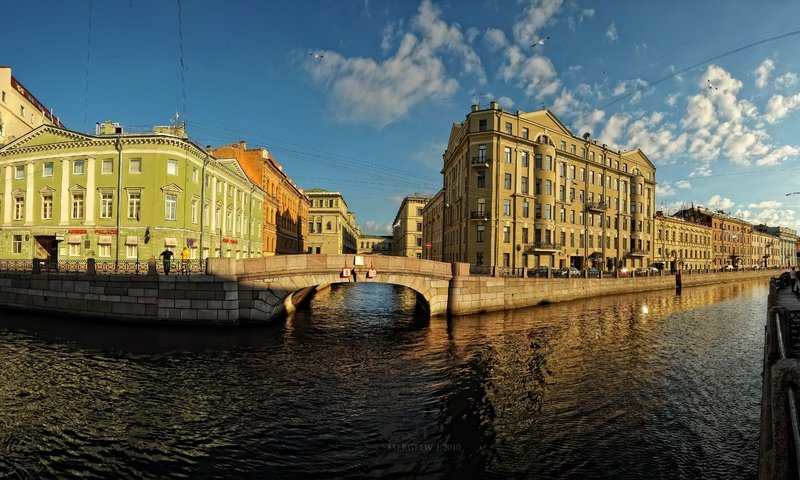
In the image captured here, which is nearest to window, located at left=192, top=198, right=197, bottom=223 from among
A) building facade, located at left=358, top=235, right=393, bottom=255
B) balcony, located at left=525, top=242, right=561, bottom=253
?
balcony, located at left=525, top=242, right=561, bottom=253

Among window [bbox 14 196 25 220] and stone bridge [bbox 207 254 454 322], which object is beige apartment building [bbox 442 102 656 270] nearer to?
stone bridge [bbox 207 254 454 322]

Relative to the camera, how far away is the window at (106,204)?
110 ft

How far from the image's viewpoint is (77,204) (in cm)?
3416

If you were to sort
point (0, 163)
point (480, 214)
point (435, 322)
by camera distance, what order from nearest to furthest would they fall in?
point (435, 322), point (0, 163), point (480, 214)

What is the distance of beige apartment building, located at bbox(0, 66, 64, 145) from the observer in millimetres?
48531

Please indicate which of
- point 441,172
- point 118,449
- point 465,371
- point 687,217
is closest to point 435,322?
point 465,371

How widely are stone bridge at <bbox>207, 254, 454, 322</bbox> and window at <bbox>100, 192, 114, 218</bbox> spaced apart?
62.8ft

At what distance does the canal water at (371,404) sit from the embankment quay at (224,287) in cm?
140

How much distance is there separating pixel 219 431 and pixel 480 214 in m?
42.5

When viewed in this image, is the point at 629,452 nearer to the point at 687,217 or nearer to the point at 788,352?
the point at 788,352

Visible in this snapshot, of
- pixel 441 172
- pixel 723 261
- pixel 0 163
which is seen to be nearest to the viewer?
pixel 0 163

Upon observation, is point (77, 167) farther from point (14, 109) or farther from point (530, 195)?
point (530, 195)

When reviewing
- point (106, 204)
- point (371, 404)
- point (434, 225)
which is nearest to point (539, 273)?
point (371, 404)

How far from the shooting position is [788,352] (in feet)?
32.0
